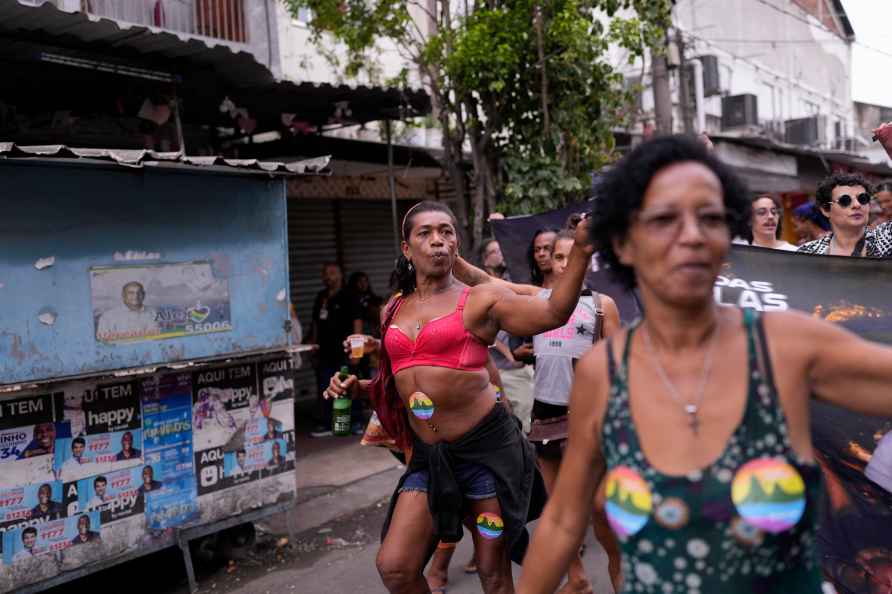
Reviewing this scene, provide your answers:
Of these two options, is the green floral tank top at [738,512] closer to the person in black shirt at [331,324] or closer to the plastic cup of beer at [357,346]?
the plastic cup of beer at [357,346]

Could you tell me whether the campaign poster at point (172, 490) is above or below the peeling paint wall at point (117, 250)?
below

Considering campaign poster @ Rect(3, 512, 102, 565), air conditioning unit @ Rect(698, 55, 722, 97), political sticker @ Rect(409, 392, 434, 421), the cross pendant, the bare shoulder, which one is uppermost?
air conditioning unit @ Rect(698, 55, 722, 97)

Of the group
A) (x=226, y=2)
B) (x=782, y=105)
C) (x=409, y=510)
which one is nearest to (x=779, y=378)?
(x=409, y=510)

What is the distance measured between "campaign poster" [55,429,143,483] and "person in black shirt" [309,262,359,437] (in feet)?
14.7

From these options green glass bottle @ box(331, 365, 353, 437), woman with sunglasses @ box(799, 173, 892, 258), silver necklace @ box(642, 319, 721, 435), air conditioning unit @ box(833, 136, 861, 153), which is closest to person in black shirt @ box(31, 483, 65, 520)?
green glass bottle @ box(331, 365, 353, 437)

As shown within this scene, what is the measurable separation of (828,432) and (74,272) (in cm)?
378

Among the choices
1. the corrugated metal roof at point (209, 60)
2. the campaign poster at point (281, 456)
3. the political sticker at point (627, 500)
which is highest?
the corrugated metal roof at point (209, 60)

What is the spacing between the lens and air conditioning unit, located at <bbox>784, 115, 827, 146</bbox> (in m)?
20.6

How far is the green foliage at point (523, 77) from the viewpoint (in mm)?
8977

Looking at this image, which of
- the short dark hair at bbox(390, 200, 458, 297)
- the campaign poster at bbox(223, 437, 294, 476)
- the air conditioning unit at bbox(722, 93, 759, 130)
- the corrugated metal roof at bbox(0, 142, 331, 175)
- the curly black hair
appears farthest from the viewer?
the air conditioning unit at bbox(722, 93, 759, 130)

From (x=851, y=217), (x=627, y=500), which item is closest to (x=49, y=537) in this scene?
(x=627, y=500)

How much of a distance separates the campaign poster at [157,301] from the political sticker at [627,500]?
3.62 metres

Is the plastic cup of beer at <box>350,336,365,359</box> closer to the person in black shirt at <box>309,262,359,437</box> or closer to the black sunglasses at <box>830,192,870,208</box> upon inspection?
the black sunglasses at <box>830,192,870,208</box>

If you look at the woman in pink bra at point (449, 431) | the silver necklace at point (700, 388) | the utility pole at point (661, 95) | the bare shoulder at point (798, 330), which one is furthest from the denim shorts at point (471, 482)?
the utility pole at point (661, 95)
